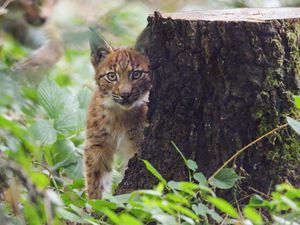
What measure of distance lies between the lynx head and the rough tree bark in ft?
2.47

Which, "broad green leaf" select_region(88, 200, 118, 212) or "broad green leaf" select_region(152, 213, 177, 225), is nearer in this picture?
"broad green leaf" select_region(152, 213, 177, 225)

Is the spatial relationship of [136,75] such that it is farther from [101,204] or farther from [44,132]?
[101,204]

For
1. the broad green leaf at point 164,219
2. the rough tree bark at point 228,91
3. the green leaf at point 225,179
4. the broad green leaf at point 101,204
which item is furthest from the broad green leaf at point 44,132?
the broad green leaf at point 164,219

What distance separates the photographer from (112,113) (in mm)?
4988

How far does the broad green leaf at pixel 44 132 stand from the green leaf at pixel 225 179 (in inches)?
55.1

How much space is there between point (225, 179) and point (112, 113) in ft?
5.47

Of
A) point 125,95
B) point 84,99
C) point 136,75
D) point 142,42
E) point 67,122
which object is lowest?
point 84,99

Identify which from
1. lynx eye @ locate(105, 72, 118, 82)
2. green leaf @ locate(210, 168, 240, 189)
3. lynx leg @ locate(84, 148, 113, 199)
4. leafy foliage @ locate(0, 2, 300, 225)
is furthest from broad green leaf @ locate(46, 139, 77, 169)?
green leaf @ locate(210, 168, 240, 189)

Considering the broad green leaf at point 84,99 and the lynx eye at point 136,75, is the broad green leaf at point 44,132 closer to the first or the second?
the lynx eye at point 136,75

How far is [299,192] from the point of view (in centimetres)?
283

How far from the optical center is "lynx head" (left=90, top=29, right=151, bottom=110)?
4.75 meters

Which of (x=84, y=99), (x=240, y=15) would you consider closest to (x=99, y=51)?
(x=84, y=99)

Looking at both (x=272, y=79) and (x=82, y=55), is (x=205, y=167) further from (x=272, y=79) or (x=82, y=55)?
(x=82, y=55)

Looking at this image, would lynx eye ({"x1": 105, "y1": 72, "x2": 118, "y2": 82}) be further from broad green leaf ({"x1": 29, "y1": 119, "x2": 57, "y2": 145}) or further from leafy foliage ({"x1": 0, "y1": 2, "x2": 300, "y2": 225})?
broad green leaf ({"x1": 29, "y1": 119, "x2": 57, "y2": 145})
